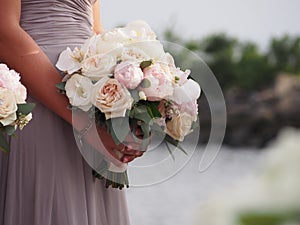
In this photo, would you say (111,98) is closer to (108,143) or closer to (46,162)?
(108,143)

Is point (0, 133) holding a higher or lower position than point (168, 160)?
lower

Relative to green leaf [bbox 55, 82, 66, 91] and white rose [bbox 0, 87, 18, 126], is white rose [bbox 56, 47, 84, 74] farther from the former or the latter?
white rose [bbox 0, 87, 18, 126]

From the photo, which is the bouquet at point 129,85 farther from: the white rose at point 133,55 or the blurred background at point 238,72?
the blurred background at point 238,72

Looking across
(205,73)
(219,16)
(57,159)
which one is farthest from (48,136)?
(219,16)

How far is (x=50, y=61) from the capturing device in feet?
4.77

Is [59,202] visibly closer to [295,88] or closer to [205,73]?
[205,73]

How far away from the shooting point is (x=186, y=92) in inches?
55.6

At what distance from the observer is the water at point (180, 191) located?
746 centimetres

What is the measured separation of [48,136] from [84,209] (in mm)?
203

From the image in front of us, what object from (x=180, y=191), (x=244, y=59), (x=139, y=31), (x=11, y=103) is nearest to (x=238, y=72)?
(x=244, y=59)

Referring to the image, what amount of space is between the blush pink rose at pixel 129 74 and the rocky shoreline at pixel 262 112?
12.3 m

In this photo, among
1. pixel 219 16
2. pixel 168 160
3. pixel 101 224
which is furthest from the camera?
pixel 219 16

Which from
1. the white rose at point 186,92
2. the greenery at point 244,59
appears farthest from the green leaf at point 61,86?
the greenery at point 244,59

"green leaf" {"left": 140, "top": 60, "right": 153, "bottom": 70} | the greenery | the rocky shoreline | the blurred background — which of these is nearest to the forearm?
"green leaf" {"left": 140, "top": 60, "right": 153, "bottom": 70}
